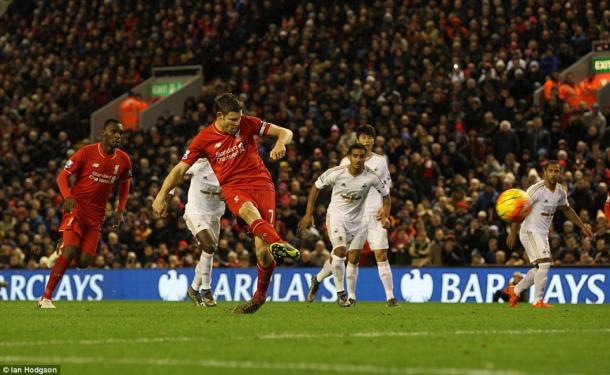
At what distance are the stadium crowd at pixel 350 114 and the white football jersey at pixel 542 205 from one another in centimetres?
421

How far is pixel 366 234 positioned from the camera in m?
18.6

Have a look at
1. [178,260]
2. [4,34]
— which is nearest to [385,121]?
[178,260]

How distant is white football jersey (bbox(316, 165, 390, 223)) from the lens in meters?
17.9

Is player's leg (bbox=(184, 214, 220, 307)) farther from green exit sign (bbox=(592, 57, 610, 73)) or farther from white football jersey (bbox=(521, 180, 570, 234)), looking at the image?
green exit sign (bbox=(592, 57, 610, 73))

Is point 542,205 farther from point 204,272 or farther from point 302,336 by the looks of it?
point 302,336

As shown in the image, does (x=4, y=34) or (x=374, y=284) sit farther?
(x=4, y=34)

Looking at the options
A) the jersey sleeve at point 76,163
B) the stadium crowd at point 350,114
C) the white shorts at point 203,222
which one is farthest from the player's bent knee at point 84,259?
A: the stadium crowd at point 350,114

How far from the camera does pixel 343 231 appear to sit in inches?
719

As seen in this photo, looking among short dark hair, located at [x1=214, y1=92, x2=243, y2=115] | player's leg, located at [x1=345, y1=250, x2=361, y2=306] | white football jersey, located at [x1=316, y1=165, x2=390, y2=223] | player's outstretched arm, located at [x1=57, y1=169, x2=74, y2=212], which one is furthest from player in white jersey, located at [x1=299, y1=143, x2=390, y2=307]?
short dark hair, located at [x1=214, y1=92, x2=243, y2=115]

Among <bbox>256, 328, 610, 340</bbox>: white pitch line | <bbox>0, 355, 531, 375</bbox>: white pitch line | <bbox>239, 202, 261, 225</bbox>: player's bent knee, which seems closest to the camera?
<bbox>0, 355, 531, 375</bbox>: white pitch line

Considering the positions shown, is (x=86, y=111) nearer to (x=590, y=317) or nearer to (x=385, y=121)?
(x=385, y=121)

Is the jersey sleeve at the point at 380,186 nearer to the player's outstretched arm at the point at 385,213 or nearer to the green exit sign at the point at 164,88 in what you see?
the player's outstretched arm at the point at 385,213

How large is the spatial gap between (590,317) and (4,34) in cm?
3411

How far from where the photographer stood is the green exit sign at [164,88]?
38.3 m
